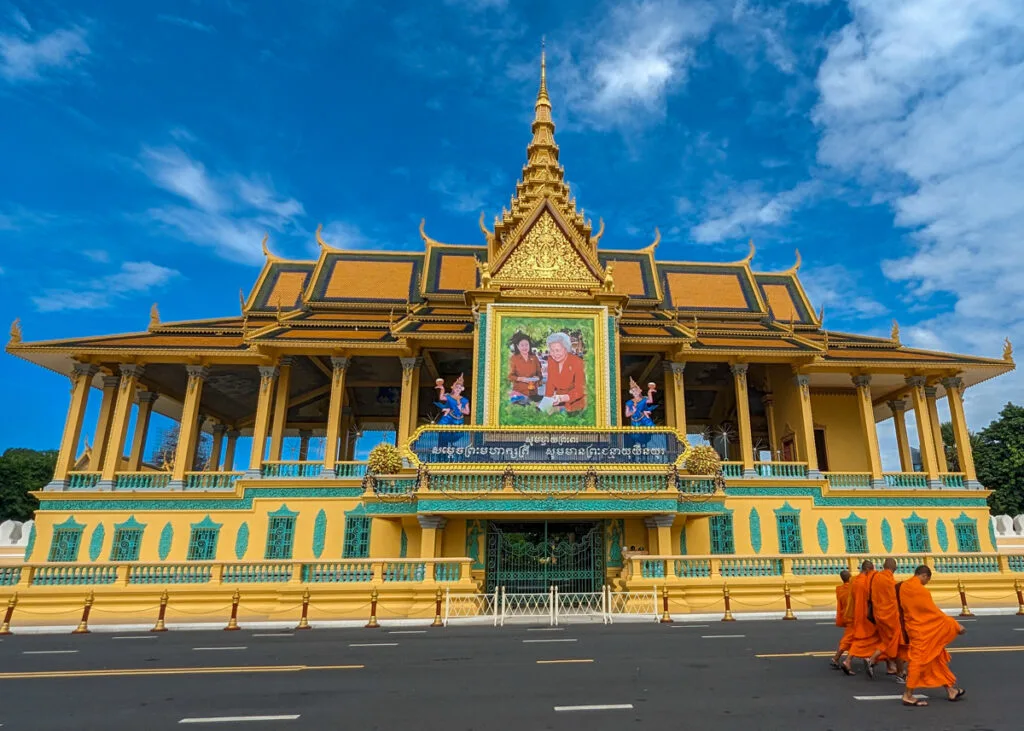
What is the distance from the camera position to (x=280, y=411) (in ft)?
74.9

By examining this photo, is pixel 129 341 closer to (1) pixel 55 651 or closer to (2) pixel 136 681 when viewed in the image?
(1) pixel 55 651

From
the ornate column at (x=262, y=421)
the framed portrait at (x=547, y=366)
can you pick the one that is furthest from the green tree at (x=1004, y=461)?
the ornate column at (x=262, y=421)

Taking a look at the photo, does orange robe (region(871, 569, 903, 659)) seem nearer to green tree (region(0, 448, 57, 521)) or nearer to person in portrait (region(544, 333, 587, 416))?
person in portrait (region(544, 333, 587, 416))

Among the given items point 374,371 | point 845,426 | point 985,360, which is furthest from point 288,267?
point 985,360

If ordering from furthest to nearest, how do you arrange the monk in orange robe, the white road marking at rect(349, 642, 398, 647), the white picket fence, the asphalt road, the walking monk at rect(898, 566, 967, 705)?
the white picket fence, the white road marking at rect(349, 642, 398, 647), the monk in orange robe, the walking monk at rect(898, 566, 967, 705), the asphalt road

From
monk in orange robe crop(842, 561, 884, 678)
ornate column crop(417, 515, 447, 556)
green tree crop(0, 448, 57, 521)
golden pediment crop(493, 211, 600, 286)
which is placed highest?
golden pediment crop(493, 211, 600, 286)

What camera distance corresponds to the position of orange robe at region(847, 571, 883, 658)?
7.66m

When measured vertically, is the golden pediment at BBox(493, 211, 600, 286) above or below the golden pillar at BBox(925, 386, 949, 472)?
above

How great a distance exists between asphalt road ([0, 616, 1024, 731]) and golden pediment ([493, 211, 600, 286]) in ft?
43.7

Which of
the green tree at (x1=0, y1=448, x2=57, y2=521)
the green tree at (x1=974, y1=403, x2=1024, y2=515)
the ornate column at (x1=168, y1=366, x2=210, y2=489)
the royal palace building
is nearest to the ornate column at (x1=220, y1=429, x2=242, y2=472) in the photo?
the royal palace building

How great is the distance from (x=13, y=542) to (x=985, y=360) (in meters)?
36.1

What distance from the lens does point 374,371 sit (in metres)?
26.5

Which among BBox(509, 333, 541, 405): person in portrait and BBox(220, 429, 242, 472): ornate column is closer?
BBox(509, 333, 541, 405): person in portrait

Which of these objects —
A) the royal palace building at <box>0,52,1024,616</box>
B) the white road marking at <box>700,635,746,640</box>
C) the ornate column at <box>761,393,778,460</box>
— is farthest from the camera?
the ornate column at <box>761,393,778,460</box>
